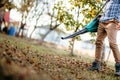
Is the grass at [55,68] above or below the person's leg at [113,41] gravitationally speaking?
Answer: below

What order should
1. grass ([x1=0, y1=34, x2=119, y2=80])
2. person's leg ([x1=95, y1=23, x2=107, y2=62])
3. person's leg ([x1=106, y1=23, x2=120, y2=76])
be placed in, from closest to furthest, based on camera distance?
grass ([x1=0, y1=34, x2=119, y2=80]) < person's leg ([x1=106, y1=23, x2=120, y2=76]) < person's leg ([x1=95, y1=23, x2=107, y2=62])

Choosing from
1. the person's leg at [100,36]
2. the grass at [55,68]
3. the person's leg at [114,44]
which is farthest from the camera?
the person's leg at [100,36]

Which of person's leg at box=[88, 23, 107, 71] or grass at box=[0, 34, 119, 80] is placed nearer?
grass at box=[0, 34, 119, 80]

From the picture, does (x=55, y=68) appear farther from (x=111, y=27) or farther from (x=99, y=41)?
(x=111, y=27)

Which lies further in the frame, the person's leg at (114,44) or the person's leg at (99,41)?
the person's leg at (99,41)

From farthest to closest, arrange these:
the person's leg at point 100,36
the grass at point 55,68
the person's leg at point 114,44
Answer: the person's leg at point 100,36
the person's leg at point 114,44
the grass at point 55,68

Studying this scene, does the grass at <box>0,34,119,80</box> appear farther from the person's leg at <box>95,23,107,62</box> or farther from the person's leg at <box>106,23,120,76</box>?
the person's leg at <box>95,23,107,62</box>

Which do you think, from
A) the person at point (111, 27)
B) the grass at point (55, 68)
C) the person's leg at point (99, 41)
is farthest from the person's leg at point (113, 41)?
the grass at point (55, 68)

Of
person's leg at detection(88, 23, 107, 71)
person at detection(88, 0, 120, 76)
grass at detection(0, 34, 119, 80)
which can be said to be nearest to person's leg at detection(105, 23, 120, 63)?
person at detection(88, 0, 120, 76)

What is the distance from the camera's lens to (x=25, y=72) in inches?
103

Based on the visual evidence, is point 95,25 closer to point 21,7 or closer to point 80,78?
point 80,78

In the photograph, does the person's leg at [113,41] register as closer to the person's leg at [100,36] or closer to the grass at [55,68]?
the person's leg at [100,36]

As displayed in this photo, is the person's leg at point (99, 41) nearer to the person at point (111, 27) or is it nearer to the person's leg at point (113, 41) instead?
the person at point (111, 27)

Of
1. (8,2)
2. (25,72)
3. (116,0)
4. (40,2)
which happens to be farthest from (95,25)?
(40,2)
